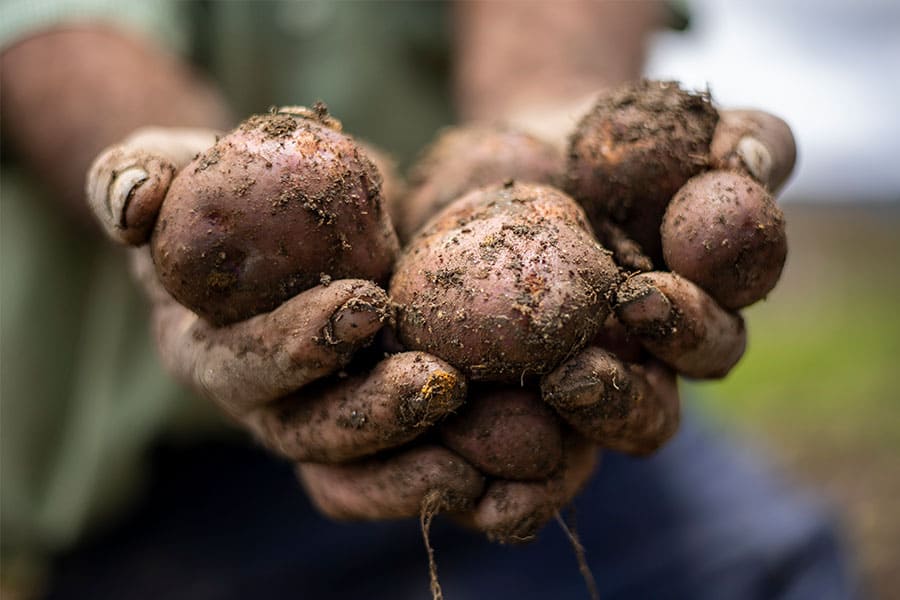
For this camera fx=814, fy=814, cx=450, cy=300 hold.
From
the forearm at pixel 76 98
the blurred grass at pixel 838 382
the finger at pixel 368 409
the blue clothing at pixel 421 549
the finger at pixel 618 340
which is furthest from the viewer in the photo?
the blurred grass at pixel 838 382

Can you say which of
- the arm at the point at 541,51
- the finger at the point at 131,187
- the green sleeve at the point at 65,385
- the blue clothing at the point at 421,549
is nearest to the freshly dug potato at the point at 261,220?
the finger at the point at 131,187

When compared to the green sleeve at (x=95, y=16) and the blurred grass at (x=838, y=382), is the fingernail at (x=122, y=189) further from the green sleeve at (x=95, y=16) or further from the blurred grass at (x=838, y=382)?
the blurred grass at (x=838, y=382)

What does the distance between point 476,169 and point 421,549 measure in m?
1.43

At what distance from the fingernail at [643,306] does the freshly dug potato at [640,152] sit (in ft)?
0.79

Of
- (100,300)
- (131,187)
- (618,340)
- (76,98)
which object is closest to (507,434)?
(618,340)

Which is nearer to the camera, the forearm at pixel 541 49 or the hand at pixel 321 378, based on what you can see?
the hand at pixel 321 378

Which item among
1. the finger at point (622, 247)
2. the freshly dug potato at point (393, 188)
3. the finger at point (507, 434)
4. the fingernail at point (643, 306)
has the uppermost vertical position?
the fingernail at point (643, 306)

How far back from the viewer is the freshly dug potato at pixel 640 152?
1.28 metres

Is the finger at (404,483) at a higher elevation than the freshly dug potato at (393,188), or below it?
below

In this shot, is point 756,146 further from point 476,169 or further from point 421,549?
point 421,549

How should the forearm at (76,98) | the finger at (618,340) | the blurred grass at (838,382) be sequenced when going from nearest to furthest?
the finger at (618,340) → the forearm at (76,98) → the blurred grass at (838,382)

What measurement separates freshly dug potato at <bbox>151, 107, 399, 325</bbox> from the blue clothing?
1.36 meters

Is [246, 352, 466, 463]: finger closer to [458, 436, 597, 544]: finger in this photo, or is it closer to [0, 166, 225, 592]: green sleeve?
[458, 436, 597, 544]: finger

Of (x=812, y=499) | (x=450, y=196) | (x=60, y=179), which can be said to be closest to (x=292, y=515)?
(x=60, y=179)
